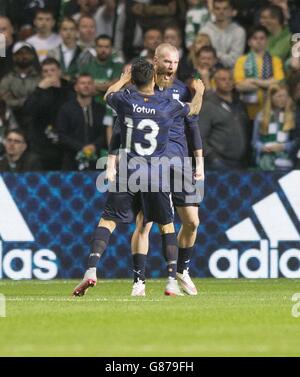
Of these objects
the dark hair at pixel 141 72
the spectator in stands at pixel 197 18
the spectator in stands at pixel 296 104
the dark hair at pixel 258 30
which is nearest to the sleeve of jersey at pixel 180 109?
the dark hair at pixel 141 72

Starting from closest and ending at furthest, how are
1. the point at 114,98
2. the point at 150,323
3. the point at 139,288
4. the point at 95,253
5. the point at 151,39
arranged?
the point at 150,323 → the point at 114,98 → the point at 95,253 → the point at 139,288 → the point at 151,39

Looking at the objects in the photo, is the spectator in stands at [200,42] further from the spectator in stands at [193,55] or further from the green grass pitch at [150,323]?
the green grass pitch at [150,323]

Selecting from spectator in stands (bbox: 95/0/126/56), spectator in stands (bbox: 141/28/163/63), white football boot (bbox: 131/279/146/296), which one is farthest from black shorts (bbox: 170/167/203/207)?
spectator in stands (bbox: 95/0/126/56)

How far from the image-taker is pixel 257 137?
18000 millimetres

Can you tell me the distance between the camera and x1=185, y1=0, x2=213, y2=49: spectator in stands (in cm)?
1889

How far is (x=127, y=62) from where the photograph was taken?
62.0 feet

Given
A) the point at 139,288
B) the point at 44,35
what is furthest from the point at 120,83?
the point at 44,35

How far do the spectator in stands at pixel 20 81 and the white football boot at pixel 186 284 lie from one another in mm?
4662

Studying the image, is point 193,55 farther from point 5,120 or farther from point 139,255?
point 139,255

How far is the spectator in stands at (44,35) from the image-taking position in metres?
19.0

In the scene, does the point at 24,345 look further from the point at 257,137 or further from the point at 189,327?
the point at 257,137

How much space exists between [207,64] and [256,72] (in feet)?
2.30
